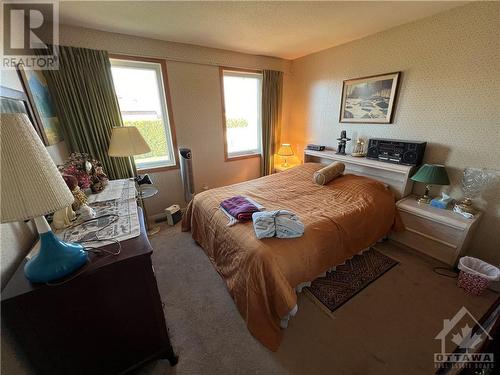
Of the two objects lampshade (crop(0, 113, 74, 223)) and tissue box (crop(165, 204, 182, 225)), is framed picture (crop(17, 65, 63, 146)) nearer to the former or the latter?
lampshade (crop(0, 113, 74, 223))

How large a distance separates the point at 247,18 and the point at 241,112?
1.56 metres

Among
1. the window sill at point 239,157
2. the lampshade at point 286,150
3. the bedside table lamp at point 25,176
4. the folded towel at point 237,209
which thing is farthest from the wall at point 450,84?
the bedside table lamp at point 25,176

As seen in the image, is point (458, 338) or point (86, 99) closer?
point (458, 338)

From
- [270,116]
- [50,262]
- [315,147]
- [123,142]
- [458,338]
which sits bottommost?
[458,338]

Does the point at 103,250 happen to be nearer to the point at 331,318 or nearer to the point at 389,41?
the point at 331,318

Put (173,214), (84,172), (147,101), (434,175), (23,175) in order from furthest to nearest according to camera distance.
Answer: (173,214) → (147,101) → (434,175) → (84,172) → (23,175)

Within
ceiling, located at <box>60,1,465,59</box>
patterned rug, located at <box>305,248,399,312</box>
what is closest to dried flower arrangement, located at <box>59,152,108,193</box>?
ceiling, located at <box>60,1,465,59</box>

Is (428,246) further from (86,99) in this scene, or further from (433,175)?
(86,99)

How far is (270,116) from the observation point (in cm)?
364

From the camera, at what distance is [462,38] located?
187cm

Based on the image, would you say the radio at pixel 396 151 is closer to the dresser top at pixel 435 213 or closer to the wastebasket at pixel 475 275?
Result: the dresser top at pixel 435 213

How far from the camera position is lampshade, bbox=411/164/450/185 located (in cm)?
197

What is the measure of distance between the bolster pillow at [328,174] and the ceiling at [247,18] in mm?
1608

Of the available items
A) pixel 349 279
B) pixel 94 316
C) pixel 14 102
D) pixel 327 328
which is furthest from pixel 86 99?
pixel 349 279
